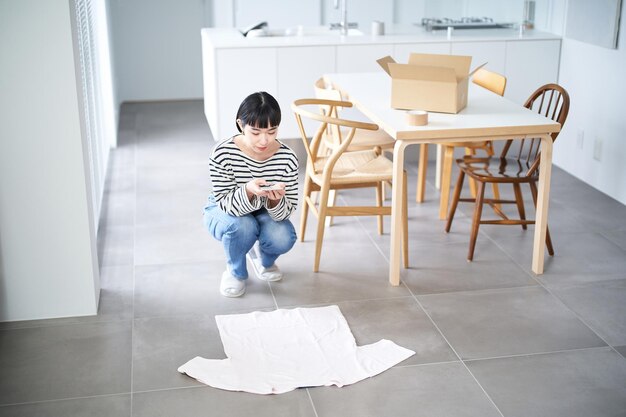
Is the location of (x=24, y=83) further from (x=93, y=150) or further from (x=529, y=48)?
(x=529, y=48)

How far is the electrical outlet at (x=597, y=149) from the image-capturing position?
4.90 m

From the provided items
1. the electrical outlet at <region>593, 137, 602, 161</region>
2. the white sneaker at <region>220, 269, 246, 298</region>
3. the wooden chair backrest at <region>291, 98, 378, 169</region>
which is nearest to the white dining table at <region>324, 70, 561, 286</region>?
the wooden chair backrest at <region>291, 98, 378, 169</region>

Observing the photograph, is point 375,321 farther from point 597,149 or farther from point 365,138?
point 597,149

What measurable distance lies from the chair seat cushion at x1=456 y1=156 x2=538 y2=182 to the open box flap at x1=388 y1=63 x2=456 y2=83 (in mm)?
Result: 506

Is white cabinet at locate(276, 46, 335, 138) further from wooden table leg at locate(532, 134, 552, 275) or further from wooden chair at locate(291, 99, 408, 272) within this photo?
wooden table leg at locate(532, 134, 552, 275)

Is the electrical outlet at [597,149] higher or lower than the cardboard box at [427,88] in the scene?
lower

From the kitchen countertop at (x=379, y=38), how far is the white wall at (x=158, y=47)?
1.56m

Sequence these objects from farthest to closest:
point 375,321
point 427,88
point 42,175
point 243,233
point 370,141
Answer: point 370,141, point 427,88, point 243,233, point 375,321, point 42,175

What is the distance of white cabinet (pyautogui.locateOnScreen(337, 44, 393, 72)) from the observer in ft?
17.1

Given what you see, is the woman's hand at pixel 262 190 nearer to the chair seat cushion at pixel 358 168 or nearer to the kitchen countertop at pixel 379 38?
the chair seat cushion at pixel 358 168

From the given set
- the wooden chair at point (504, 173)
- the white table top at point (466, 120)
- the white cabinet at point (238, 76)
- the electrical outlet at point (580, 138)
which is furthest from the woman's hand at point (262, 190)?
the electrical outlet at point (580, 138)

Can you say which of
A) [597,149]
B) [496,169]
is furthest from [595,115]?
[496,169]

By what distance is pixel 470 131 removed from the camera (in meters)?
3.40

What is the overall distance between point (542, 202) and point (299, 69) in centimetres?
214
